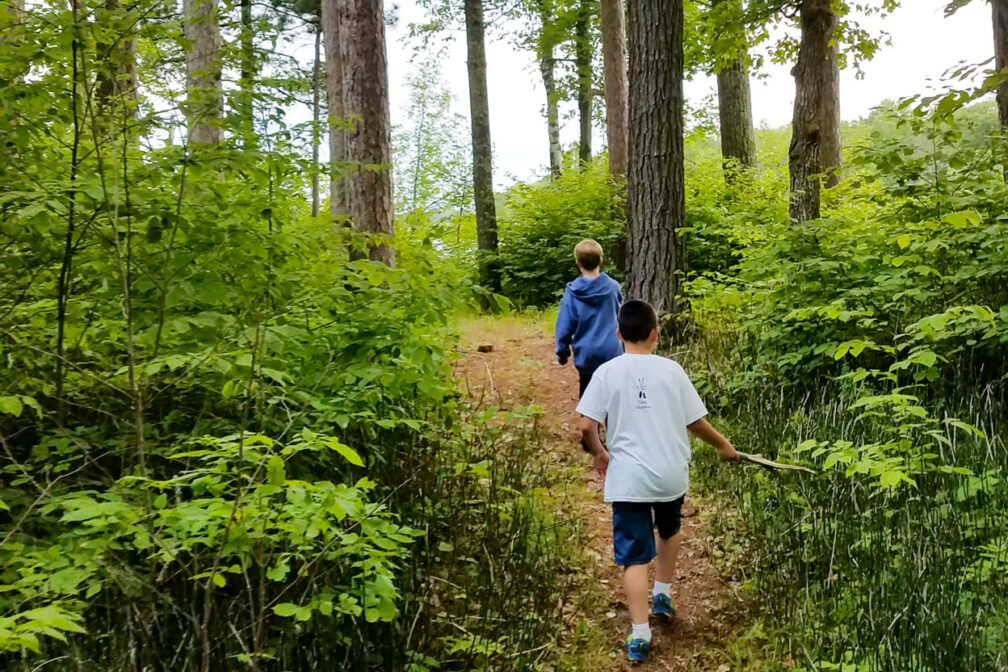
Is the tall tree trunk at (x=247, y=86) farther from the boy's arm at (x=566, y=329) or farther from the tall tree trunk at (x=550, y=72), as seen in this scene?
the tall tree trunk at (x=550, y=72)

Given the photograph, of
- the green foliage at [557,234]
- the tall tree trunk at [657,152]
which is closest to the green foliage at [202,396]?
the tall tree trunk at [657,152]

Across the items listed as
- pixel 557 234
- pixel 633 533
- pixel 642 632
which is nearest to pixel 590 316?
pixel 633 533

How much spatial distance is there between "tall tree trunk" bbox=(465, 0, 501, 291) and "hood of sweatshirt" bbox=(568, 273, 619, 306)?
23.1 feet

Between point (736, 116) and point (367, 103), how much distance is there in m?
8.51

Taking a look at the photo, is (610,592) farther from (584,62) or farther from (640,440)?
(584,62)

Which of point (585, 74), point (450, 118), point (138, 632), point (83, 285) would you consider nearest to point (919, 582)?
point (138, 632)

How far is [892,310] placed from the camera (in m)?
5.80

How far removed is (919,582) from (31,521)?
13.3 ft

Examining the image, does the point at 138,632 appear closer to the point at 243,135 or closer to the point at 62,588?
the point at 62,588

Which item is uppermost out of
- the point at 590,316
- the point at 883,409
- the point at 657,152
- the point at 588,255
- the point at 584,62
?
the point at 584,62

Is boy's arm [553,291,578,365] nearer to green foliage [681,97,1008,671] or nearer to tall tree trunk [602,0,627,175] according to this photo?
green foliage [681,97,1008,671]

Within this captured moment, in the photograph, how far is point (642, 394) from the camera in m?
3.41

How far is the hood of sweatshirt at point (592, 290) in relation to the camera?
18.1 ft

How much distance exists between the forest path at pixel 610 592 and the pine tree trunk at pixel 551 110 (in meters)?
14.0
